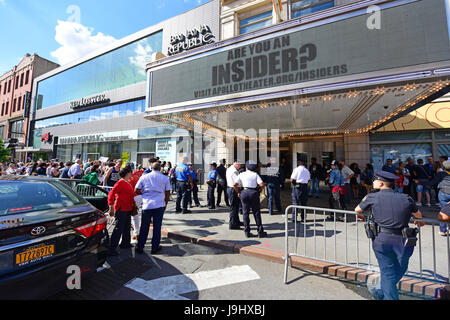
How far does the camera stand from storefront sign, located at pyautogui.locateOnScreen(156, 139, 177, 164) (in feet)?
52.4

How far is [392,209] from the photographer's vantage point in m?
2.35

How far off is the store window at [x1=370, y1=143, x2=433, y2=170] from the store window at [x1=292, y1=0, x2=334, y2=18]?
8452 mm

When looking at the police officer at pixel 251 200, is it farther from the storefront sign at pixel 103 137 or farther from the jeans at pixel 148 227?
the storefront sign at pixel 103 137

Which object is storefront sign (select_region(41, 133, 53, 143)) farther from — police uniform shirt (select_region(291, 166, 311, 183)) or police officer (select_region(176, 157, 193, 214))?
police uniform shirt (select_region(291, 166, 311, 183))

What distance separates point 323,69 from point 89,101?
2496 centimetres

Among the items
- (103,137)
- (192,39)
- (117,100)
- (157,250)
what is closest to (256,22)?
(192,39)

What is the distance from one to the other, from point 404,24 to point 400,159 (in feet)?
30.5

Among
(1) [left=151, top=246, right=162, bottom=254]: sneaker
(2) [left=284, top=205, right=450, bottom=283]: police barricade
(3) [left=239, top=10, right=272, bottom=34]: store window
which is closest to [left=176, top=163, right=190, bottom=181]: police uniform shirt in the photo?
(1) [left=151, top=246, right=162, bottom=254]: sneaker

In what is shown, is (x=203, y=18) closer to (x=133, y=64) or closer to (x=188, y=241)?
(x=133, y=64)

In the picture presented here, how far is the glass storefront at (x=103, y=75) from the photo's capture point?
17827 millimetres

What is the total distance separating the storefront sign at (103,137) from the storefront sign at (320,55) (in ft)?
44.0

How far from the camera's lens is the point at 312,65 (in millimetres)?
5031

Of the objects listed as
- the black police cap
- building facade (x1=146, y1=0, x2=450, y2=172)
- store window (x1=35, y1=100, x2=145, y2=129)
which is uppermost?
store window (x1=35, y1=100, x2=145, y2=129)

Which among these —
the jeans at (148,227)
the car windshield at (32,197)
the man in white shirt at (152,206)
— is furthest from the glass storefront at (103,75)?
the car windshield at (32,197)
